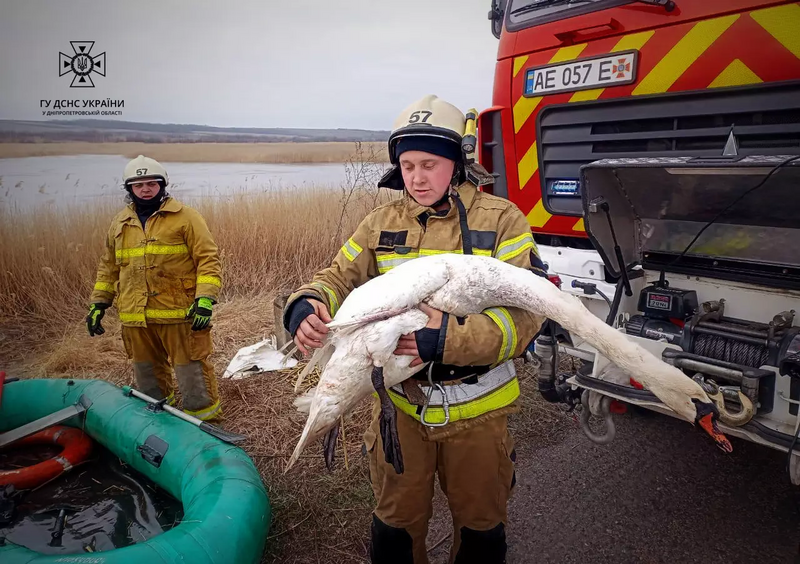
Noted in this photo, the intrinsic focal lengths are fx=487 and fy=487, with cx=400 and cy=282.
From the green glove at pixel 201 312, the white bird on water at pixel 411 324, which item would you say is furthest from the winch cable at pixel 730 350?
the green glove at pixel 201 312

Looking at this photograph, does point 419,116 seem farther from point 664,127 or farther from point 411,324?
point 664,127

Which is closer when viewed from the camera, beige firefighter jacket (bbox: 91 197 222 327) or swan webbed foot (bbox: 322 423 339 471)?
swan webbed foot (bbox: 322 423 339 471)

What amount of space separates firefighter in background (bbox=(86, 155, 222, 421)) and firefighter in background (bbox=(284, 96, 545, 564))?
2.19 meters

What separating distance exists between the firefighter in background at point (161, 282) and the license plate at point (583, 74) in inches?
110

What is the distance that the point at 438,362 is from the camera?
6.36 feet

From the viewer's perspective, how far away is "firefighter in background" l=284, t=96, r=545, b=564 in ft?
6.56

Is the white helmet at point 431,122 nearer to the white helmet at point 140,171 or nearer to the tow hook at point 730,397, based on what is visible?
the tow hook at point 730,397

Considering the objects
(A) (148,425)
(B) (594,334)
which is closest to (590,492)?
(B) (594,334)

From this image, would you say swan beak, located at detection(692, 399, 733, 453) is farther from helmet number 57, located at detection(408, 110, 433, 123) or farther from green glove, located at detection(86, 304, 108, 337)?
green glove, located at detection(86, 304, 108, 337)

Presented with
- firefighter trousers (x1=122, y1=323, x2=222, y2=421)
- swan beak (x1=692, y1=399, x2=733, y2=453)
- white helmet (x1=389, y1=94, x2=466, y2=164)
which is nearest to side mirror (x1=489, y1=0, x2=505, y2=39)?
white helmet (x1=389, y1=94, x2=466, y2=164)

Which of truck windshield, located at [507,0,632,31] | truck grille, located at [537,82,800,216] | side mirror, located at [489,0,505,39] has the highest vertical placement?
side mirror, located at [489,0,505,39]

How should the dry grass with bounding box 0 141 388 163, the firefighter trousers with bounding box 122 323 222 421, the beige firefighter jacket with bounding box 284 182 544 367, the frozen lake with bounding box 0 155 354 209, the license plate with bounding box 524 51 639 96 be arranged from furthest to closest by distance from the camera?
the dry grass with bounding box 0 141 388 163
the frozen lake with bounding box 0 155 354 209
the firefighter trousers with bounding box 122 323 222 421
the license plate with bounding box 524 51 639 96
the beige firefighter jacket with bounding box 284 182 544 367

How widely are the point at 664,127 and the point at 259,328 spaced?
5109 millimetres

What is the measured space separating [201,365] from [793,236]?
162 inches
